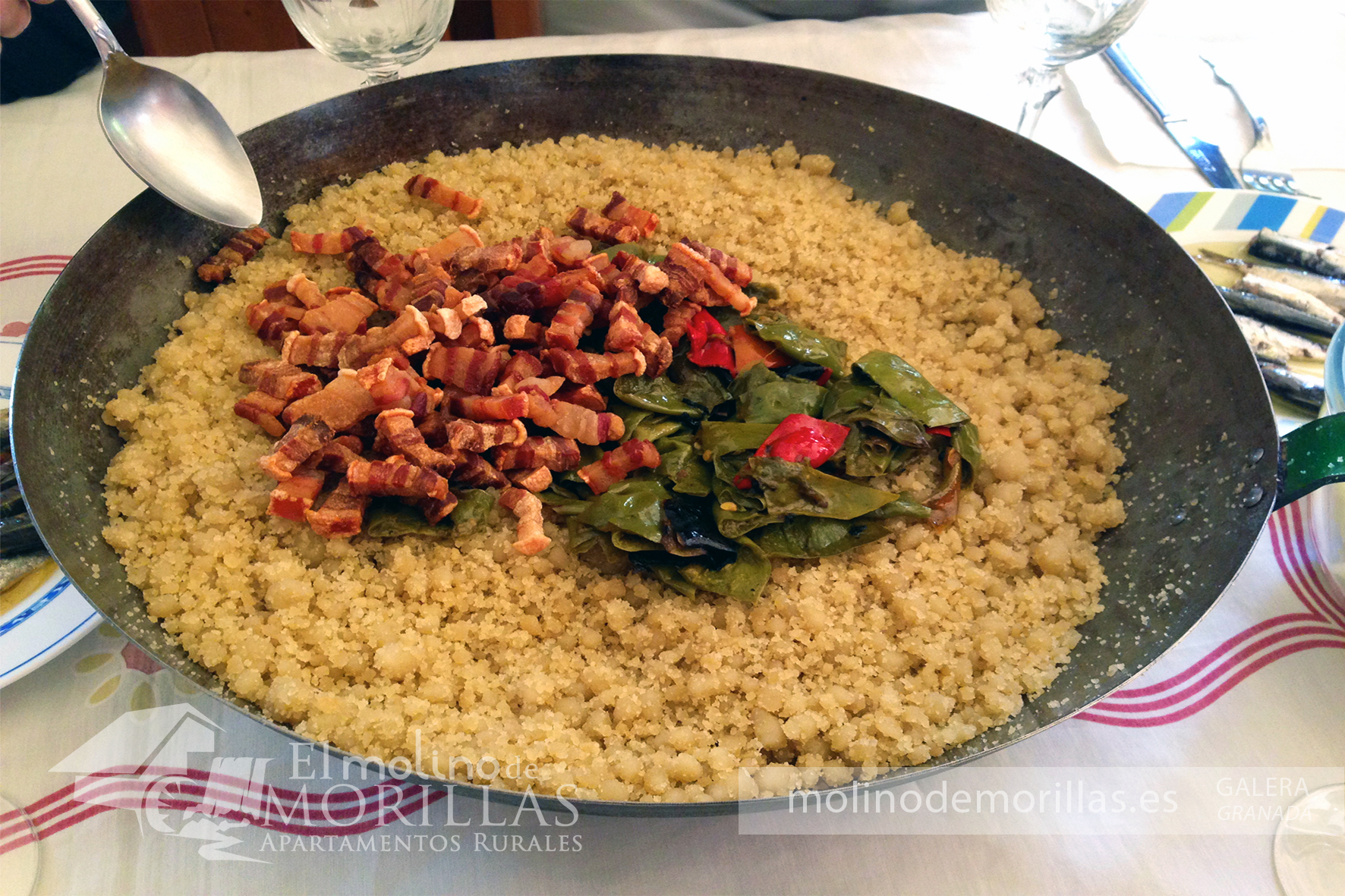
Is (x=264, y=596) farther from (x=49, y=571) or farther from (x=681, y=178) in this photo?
(x=681, y=178)

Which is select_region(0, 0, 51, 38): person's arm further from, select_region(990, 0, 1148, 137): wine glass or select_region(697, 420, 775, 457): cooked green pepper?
select_region(697, 420, 775, 457): cooked green pepper

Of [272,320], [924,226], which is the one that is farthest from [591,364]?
[924,226]

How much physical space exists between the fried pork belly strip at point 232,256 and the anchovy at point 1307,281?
88.2 inches

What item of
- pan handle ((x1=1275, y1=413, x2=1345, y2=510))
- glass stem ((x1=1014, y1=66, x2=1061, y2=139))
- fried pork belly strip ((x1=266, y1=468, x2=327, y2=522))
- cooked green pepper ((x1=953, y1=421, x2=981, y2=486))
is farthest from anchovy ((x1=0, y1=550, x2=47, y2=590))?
glass stem ((x1=1014, y1=66, x2=1061, y2=139))

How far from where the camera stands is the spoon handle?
1.41 metres

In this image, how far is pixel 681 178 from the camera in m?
1.84

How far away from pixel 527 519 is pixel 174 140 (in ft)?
3.47

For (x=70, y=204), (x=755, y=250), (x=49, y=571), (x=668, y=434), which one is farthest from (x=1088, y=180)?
(x=70, y=204)

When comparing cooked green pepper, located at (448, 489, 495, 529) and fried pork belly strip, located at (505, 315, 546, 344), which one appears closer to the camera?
cooked green pepper, located at (448, 489, 495, 529)

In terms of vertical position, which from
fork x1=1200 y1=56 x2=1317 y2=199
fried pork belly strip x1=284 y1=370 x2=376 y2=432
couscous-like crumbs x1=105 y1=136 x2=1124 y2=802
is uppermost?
fork x1=1200 y1=56 x2=1317 y2=199

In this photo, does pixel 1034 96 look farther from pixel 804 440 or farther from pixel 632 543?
pixel 632 543

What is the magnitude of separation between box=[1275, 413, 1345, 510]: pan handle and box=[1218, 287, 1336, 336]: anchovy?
74cm

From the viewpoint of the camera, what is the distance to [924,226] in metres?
1.83

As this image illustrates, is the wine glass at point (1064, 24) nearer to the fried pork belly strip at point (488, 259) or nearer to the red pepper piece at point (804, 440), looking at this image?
the fried pork belly strip at point (488, 259)
